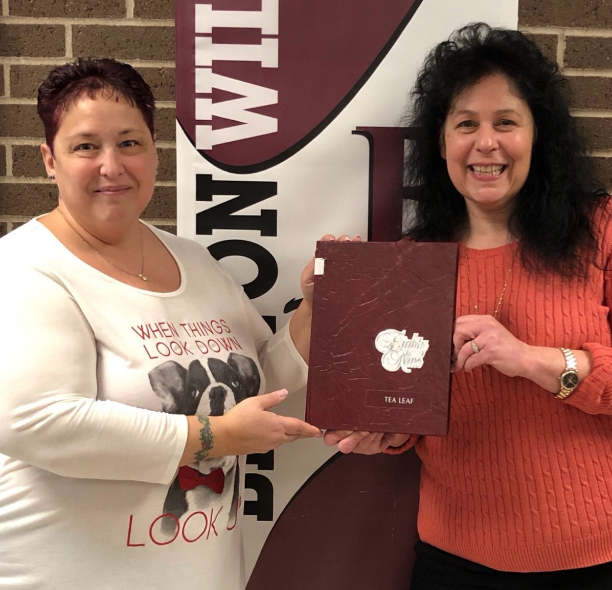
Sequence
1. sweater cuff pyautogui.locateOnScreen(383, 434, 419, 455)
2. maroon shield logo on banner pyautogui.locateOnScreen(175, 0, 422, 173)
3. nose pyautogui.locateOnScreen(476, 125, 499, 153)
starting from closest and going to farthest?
nose pyautogui.locateOnScreen(476, 125, 499, 153) → sweater cuff pyautogui.locateOnScreen(383, 434, 419, 455) → maroon shield logo on banner pyautogui.locateOnScreen(175, 0, 422, 173)

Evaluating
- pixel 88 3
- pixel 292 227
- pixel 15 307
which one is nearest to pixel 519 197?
pixel 292 227

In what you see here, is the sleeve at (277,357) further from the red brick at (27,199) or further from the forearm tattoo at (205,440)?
the red brick at (27,199)

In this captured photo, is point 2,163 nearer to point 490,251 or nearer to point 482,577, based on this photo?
point 490,251

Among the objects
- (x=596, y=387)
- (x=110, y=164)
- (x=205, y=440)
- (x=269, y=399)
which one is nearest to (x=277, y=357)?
(x=269, y=399)

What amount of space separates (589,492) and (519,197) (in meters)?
0.66

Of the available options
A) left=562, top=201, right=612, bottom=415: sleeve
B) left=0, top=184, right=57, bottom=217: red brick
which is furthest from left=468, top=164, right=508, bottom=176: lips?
left=0, top=184, right=57, bottom=217: red brick

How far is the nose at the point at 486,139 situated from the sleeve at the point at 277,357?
2.11 feet

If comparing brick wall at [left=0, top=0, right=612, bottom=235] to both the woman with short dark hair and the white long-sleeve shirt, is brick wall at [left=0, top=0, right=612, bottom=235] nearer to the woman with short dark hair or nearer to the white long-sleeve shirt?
the woman with short dark hair

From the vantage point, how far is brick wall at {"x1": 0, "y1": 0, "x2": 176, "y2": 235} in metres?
1.76

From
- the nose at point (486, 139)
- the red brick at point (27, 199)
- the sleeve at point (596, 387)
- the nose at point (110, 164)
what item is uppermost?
the nose at point (486, 139)

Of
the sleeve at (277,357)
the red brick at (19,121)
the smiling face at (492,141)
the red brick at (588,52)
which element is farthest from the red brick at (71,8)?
the red brick at (588,52)

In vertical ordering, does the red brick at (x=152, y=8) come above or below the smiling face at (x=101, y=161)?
above

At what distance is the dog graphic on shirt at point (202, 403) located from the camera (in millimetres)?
1314

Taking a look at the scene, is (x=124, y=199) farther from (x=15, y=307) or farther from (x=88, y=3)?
(x=88, y=3)
